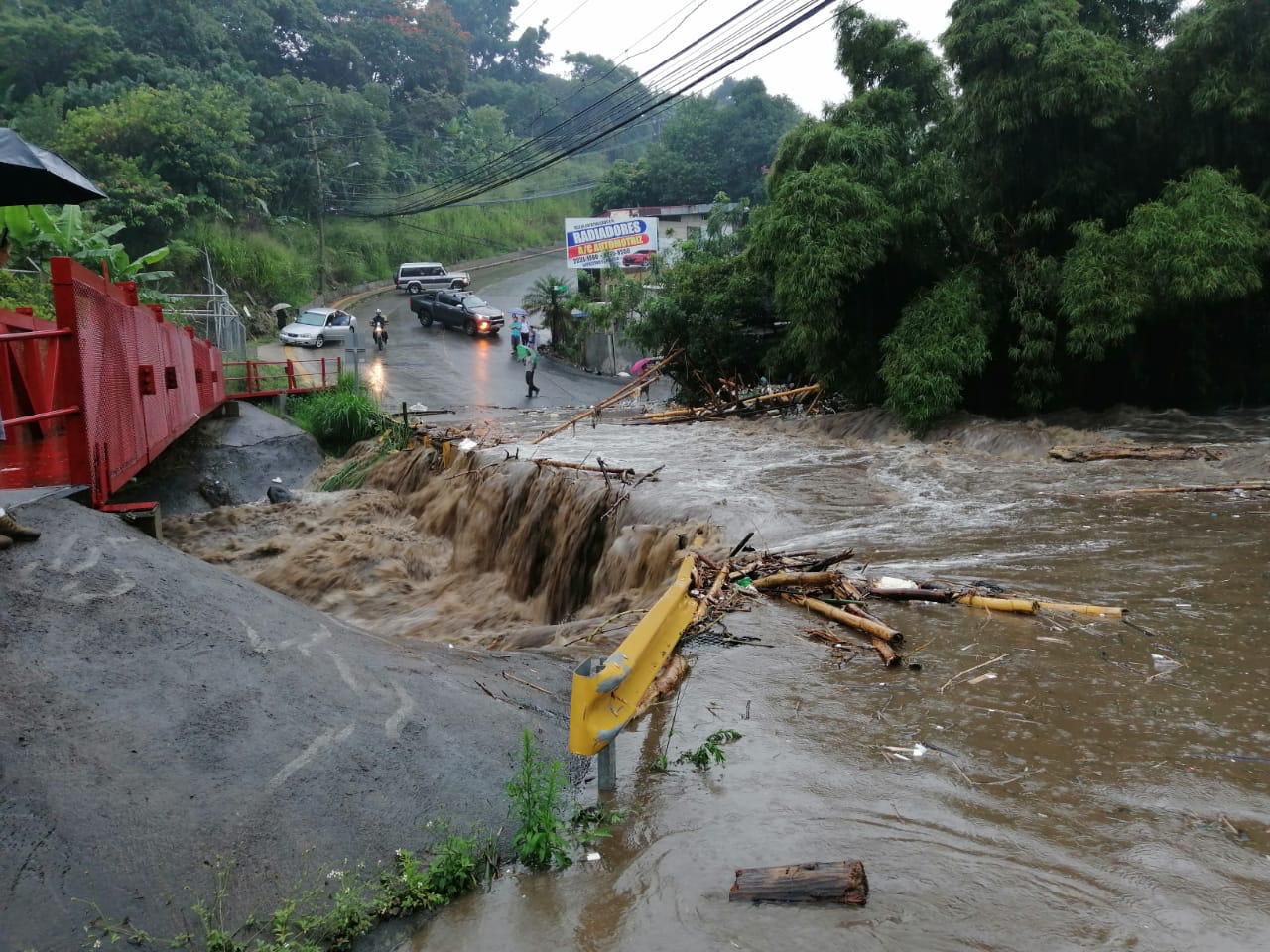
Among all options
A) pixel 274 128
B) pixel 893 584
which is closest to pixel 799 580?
pixel 893 584

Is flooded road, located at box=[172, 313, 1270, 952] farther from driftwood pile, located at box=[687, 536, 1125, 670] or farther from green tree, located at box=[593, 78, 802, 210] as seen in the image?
green tree, located at box=[593, 78, 802, 210]

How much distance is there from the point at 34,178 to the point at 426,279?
48648 mm

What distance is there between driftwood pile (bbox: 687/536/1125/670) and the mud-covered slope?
1.86 m

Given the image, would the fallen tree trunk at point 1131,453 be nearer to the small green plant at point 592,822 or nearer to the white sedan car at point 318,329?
the small green plant at point 592,822

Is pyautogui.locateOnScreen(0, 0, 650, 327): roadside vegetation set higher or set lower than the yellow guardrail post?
higher

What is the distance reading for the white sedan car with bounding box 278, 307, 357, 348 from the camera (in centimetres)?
3791

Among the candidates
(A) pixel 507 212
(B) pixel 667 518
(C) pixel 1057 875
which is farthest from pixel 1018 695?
(A) pixel 507 212

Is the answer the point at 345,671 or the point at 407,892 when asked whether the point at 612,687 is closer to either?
the point at 407,892

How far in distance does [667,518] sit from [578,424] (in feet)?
38.7

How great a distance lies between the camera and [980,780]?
4.37 metres

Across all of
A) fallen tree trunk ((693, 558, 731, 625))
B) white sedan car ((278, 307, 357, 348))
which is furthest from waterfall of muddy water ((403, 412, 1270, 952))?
white sedan car ((278, 307, 357, 348))

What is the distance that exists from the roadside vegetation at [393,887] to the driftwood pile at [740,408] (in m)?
18.0

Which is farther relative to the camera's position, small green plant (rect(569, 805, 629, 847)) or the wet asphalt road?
the wet asphalt road

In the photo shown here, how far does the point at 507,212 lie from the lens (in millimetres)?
74125
